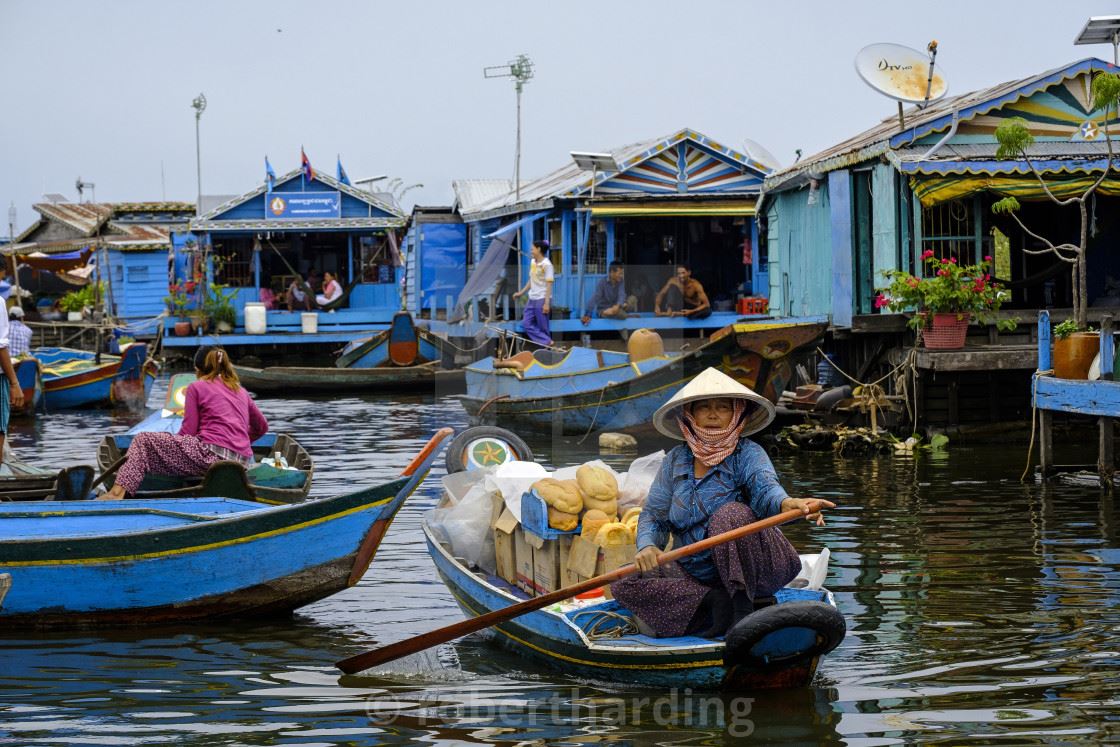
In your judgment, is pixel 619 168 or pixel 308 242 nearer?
pixel 619 168

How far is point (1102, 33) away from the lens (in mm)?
15938

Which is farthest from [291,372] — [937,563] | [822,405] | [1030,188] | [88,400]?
[937,563]

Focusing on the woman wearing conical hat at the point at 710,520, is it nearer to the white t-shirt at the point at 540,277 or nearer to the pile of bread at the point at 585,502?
the pile of bread at the point at 585,502

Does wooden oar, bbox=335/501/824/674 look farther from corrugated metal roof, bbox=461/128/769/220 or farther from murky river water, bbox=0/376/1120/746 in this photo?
corrugated metal roof, bbox=461/128/769/220

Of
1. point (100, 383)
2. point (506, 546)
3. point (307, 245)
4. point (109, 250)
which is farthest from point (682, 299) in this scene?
point (109, 250)

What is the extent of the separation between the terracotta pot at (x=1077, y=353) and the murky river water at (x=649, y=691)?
1.69 m

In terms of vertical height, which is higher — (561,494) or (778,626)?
(561,494)

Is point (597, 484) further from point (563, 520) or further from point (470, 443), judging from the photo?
point (470, 443)

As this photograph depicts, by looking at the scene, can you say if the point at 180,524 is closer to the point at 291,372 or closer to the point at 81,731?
the point at 81,731


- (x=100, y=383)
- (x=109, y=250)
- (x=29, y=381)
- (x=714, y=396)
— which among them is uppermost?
(x=109, y=250)

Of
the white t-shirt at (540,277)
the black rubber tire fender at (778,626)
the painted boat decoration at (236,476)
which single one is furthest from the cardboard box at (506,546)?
the white t-shirt at (540,277)

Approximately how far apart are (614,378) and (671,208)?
8452 mm

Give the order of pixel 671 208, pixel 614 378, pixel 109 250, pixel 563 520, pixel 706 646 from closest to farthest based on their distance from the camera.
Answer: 1. pixel 706 646
2. pixel 563 520
3. pixel 614 378
4. pixel 671 208
5. pixel 109 250

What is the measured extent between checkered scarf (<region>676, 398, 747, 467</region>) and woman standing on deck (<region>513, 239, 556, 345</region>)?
14729 millimetres
